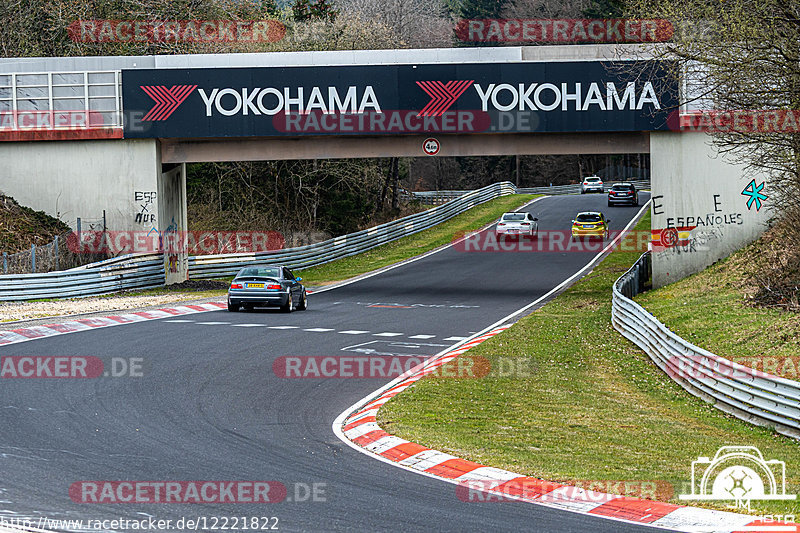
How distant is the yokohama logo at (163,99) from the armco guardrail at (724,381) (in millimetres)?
17392

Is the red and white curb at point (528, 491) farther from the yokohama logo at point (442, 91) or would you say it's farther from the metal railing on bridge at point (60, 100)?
the metal railing on bridge at point (60, 100)

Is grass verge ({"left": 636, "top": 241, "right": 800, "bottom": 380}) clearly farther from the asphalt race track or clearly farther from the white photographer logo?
the asphalt race track

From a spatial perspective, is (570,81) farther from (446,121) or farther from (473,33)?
(473,33)

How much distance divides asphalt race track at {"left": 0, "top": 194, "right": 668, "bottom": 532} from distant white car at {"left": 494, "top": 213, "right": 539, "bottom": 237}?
22.2 meters

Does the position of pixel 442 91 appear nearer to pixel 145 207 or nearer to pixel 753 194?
pixel 753 194

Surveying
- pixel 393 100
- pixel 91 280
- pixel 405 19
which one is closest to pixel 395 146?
pixel 393 100

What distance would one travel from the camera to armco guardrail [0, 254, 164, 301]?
28.1 m

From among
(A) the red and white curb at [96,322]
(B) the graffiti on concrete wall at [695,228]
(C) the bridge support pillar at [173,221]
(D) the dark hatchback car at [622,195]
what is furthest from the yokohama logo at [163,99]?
(D) the dark hatchback car at [622,195]

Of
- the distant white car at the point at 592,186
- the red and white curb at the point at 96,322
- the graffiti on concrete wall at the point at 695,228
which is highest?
the distant white car at the point at 592,186

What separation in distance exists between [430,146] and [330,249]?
13210 millimetres

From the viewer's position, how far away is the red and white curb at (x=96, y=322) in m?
20.5

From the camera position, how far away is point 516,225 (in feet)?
161

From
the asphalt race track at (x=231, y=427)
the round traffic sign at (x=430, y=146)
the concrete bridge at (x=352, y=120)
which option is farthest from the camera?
the round traffic sign at (x=430, y=146)

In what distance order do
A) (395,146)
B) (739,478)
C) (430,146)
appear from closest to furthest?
(739,478), (430,146), (395,146)
